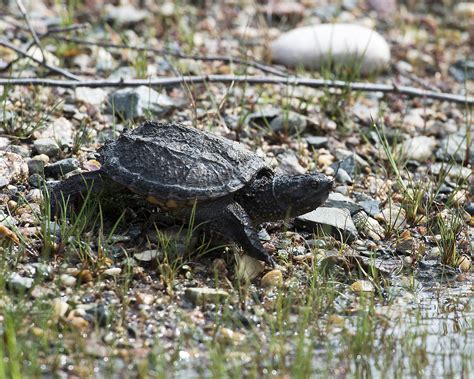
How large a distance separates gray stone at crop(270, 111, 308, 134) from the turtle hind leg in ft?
5.64

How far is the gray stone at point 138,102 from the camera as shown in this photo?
5.13 metres

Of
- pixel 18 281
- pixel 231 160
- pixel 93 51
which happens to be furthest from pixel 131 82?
pixel 18 281

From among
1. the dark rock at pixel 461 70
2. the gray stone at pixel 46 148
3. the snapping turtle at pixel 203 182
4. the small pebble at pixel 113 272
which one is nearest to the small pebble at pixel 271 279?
the snapping turtle at pixel 203 182

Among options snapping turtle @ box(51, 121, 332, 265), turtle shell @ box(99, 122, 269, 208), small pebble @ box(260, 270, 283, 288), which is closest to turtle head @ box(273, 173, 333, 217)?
snapping turtle @ box(51, 121, 332, 265)

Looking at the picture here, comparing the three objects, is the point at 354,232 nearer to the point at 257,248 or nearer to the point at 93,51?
the point at 257,248

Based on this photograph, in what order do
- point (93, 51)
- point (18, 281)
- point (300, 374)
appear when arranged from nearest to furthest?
point (300, 374), point (18, 281), point (93, 51)

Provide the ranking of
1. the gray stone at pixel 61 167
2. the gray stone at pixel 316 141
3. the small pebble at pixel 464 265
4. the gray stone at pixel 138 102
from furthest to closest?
the gray stone at pixel 316 141 < the gray stone at pixel 138 102 < the gray stone at pixel 61 167 < the small pebble at pixel 464 265

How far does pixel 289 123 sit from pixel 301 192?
1604mm

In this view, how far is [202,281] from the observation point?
146 inches

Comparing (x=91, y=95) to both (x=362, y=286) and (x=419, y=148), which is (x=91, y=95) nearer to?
(x=419, y=148)

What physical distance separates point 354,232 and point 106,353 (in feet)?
5.07

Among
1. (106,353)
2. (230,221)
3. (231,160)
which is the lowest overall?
(106,353)

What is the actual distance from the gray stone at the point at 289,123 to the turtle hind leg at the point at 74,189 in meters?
1.72

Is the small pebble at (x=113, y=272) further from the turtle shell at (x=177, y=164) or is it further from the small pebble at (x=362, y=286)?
the small pebble at (x=362, y=286)
